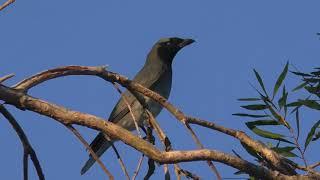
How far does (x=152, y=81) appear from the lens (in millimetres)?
8875

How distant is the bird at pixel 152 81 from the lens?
7945mm

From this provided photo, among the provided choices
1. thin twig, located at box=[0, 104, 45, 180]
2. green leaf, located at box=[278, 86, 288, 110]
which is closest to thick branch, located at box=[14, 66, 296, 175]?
thin twig, located at box=[0, 104, 45, 180]

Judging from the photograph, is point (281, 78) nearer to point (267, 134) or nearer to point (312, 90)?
point (312, 90)

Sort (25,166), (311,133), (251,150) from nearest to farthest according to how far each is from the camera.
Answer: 1. (25,166)
2. (251,150)
3. (311,133)

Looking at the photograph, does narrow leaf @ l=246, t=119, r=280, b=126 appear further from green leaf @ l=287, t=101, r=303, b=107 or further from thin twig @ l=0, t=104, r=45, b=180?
thin twig @ l=0, t=104, r=45, b=180

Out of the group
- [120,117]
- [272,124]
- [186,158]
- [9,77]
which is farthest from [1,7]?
[120,117]

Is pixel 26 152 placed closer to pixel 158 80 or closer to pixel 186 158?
pixel 186 158

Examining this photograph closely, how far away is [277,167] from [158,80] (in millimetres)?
5912

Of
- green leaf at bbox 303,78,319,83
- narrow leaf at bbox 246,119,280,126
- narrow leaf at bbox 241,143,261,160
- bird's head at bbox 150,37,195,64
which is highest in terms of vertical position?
bird's head at bbox 150,37,195,64

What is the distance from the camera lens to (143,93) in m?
3.15

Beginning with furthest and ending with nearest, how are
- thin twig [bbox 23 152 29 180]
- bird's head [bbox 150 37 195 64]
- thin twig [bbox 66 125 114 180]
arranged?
bird's head [bbox 150 37 195 64] → thin twig [bbox 23 152 29 180] → thin twig [bbox 66 125 114 180]

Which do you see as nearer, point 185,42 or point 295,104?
point 295,104

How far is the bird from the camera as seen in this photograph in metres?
7.95

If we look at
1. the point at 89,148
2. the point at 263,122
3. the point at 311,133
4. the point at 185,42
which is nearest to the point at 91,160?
the point at 185,42
